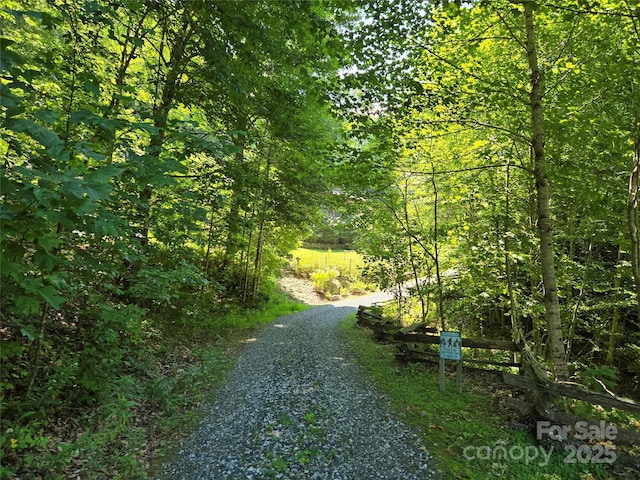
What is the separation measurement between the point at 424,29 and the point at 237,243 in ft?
29.5

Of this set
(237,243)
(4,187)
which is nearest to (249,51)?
(4,187)

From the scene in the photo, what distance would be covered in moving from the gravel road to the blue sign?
1.57m

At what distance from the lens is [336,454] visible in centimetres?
428

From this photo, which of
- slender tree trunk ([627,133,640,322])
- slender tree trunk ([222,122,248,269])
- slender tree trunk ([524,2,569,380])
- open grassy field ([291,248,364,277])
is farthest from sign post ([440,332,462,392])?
open grassy field ([291,248,364,277])

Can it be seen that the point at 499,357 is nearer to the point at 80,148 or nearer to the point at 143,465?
the point at 143,465

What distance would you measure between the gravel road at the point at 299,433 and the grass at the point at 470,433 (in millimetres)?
308

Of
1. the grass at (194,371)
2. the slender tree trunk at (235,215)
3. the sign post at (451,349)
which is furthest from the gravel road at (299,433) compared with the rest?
the slender tree trunk at (235,215)

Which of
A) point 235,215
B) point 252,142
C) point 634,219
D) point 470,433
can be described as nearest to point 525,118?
point 634,219

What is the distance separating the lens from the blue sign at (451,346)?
649cm

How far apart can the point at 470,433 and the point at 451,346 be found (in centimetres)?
186

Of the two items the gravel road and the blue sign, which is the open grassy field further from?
the blue sign

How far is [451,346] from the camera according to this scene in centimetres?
655

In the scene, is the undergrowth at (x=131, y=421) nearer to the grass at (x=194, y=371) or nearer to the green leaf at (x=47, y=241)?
the grass at (x=194, y=371)

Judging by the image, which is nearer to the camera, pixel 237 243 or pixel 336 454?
pixel 336 454
